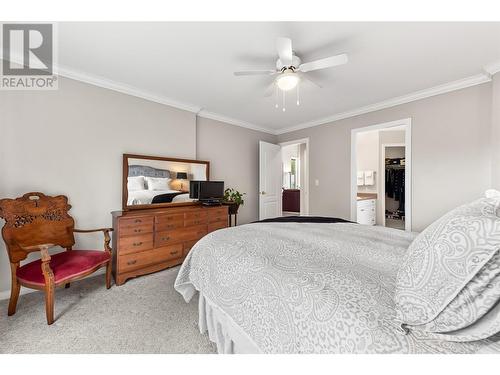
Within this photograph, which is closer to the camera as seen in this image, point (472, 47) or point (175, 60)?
point (472, 47)

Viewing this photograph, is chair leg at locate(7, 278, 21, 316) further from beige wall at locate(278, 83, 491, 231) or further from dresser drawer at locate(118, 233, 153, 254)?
beige wall at locate(278, 83, 491, 231)

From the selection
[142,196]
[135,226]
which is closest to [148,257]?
[135,226]

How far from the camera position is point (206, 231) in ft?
10.0

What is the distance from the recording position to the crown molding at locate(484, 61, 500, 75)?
84.4 inches

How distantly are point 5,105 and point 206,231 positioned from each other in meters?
2.52

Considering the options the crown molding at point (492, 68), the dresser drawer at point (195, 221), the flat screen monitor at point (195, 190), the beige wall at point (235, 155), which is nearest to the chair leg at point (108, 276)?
the dresser drawer at point (195, 221)

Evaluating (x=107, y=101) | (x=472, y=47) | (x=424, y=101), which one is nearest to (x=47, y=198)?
(x=107, y=101)

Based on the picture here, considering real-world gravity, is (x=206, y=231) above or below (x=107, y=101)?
below

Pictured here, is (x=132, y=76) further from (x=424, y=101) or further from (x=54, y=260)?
(x=424, y=101)

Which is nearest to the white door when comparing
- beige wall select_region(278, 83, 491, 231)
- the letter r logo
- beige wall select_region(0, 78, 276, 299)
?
beige wall select_region(0, 78, 276, 299)

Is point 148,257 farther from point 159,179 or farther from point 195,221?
point 159,179

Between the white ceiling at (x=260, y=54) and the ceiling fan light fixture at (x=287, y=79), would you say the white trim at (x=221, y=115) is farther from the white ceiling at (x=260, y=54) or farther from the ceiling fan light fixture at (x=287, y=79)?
the ceiling fan light fixture at (x=287, y=79)

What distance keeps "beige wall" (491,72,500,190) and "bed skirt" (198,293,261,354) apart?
9.89 ft

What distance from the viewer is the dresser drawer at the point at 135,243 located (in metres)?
2.32
